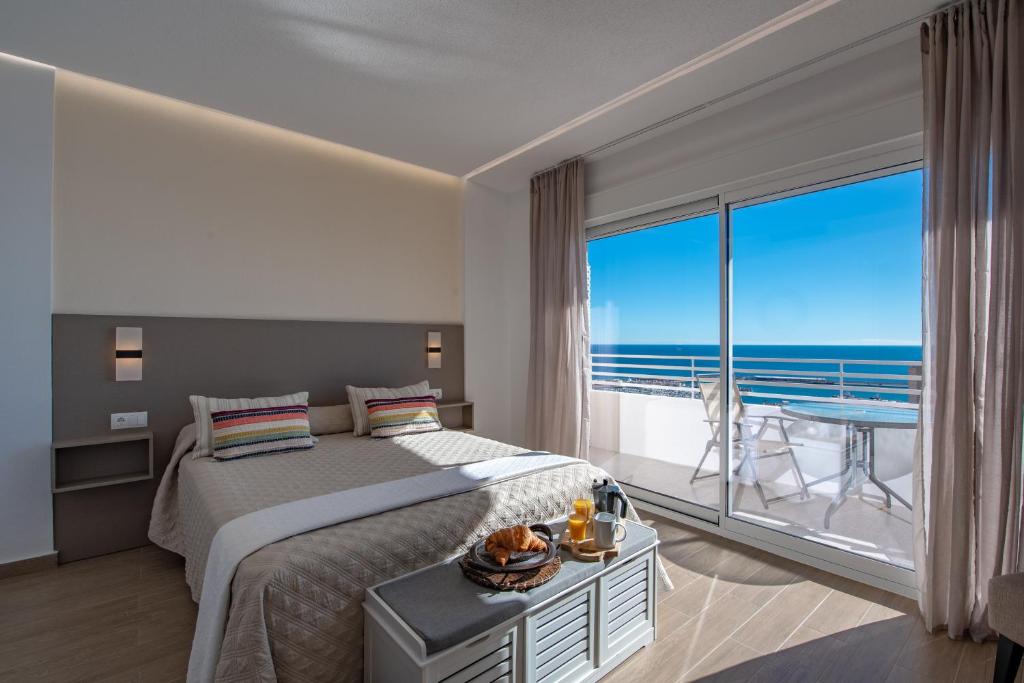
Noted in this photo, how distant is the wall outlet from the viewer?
310 centimetres

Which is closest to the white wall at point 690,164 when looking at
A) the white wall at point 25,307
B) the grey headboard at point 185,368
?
the grey headboard at point 185,368

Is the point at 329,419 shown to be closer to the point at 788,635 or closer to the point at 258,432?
the point at 258,432

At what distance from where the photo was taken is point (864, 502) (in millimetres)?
2809

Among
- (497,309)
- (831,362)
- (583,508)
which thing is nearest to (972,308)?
(831,362)

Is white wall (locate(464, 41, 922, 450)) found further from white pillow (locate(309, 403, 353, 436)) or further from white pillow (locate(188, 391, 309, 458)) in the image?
white pillow (locate(188, 391, 309, 458))

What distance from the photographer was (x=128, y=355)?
123 inches

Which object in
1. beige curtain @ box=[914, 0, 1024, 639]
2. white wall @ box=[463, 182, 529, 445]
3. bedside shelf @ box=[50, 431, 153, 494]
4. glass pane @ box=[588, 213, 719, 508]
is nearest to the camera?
beige curtain @ box=[914, 0, 1024, 639]

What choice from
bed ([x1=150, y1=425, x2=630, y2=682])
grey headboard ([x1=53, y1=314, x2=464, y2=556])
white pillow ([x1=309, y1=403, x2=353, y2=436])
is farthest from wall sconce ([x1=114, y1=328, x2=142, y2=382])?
white pillow ([x1=309, y1=403, x2=353, y2=436])

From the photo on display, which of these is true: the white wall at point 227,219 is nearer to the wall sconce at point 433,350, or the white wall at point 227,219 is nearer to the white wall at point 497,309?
the wall sconce at point 433,350

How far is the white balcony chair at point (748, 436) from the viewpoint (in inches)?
123

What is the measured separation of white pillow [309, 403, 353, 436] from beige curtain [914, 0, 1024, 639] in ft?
11.5

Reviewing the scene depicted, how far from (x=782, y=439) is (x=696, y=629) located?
55.4 inches

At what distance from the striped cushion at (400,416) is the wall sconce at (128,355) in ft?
4.73

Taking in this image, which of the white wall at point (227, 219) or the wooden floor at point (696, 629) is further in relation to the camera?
the white wall at point (227, 219)
